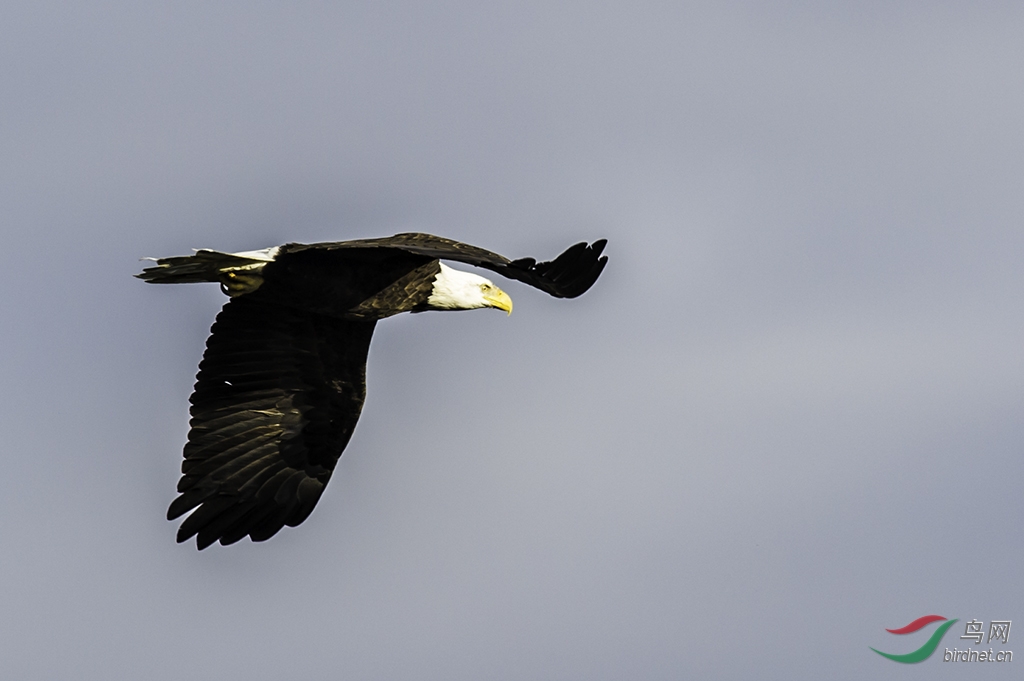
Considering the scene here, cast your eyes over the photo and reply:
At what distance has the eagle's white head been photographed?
13.6 meters

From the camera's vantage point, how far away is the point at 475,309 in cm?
1390

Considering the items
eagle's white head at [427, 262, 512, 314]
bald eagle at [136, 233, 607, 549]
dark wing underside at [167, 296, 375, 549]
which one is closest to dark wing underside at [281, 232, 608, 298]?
bald eagle at [136, 233, 607, 549]

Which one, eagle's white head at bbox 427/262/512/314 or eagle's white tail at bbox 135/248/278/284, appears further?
eagle's white head at bbox 427/262/512/314

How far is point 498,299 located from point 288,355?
209 centimetres

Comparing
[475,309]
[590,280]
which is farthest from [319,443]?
[590,280]

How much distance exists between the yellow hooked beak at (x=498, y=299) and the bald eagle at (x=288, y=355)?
1 cm

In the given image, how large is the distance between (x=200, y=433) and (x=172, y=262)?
1.96 metres

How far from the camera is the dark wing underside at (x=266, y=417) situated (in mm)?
13844

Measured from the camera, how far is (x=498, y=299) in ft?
45.8

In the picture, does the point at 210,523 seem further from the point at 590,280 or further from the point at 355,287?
the point at 590,280

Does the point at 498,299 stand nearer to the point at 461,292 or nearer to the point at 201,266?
the point at 461,292

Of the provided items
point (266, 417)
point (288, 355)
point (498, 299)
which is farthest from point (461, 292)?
point (266, 417)

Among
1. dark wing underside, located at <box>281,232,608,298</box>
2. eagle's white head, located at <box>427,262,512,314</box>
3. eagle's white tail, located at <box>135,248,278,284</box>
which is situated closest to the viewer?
dark wing underside, located at <box>281,232,608,298</box>

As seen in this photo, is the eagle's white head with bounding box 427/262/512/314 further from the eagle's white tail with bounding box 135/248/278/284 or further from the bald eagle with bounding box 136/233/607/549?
the eagle's white tail with bounding box 135/248/278/284
